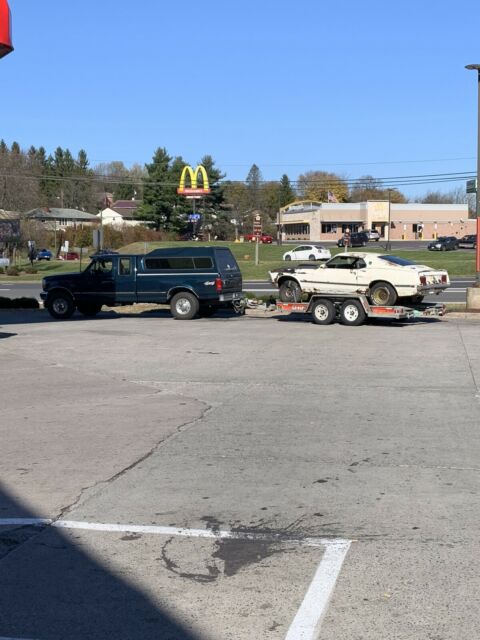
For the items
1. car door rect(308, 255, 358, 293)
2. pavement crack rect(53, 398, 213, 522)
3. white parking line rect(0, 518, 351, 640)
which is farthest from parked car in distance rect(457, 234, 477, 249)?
white parking line rect(0, 518, 351, 640)

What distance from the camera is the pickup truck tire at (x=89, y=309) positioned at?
978 inches

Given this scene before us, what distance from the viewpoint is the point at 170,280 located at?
929 inches

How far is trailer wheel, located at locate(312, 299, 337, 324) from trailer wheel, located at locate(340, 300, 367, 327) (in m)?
0.26

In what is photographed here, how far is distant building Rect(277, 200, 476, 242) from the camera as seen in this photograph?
107812mm

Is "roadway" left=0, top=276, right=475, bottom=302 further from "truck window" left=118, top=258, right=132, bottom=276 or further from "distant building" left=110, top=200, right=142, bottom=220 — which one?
"distant building" left=110, top=200, right=142, bottom=220

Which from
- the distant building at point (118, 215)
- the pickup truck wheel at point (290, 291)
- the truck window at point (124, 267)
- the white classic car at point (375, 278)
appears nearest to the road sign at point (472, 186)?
the white classic car at point (375, 278)

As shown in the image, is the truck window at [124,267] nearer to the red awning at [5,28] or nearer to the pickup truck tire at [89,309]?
the pickup truck tire at [89,309]

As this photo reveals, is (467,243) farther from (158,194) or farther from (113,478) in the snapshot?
(113,478)

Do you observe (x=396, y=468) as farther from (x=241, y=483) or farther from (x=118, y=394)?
(x=118, y=394)

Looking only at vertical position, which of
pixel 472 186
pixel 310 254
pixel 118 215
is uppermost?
pixel 118 215

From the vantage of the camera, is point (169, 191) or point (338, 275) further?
point (169, 191)

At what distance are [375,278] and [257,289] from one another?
19682 mm

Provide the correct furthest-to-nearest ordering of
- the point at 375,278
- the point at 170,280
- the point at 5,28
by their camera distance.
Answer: the point at 170,280 → the point at 375,278 → the point at 5,28

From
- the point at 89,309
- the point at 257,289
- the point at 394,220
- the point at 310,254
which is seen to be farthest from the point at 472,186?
the point at 394,220
